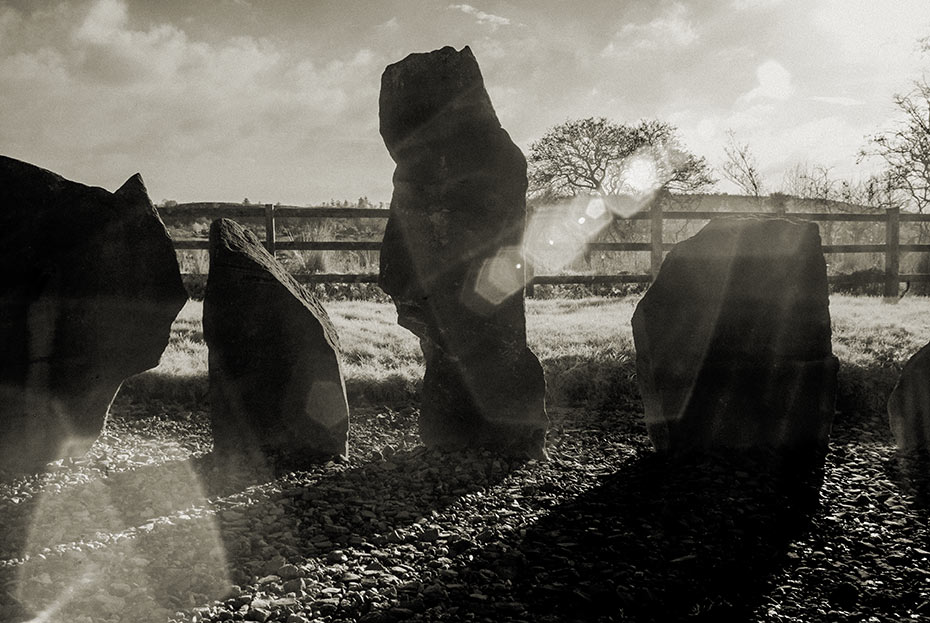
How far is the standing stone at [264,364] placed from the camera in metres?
4.70

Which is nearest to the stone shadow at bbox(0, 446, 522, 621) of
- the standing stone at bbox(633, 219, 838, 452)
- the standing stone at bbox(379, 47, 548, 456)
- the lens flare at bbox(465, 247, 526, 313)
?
the standing stone at bbox(379, 47, 548, 456)

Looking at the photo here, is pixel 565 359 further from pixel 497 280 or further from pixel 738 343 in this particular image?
pixel 497 280

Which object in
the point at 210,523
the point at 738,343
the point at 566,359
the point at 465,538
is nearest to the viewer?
the point at 465,538

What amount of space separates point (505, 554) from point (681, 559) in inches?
32.8

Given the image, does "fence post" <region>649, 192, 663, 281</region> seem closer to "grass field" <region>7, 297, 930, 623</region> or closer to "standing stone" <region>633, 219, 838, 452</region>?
"grass field" <region>7, 297, 930, 623</region>

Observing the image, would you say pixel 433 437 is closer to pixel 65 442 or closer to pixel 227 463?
pixel 227 463

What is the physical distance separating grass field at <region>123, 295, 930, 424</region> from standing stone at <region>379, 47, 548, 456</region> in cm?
156

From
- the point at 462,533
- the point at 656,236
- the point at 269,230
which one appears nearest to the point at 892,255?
the point at 656,236

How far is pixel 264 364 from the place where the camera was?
473 centimetres

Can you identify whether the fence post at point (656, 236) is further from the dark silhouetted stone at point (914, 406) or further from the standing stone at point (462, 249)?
the standing stone at point (462, 249)

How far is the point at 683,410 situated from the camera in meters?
4.90

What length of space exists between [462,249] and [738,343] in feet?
6.50

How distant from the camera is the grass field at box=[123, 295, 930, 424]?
6.36m

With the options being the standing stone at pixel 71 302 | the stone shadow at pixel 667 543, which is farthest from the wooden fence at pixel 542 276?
the stone shadow at pixel 667 543
